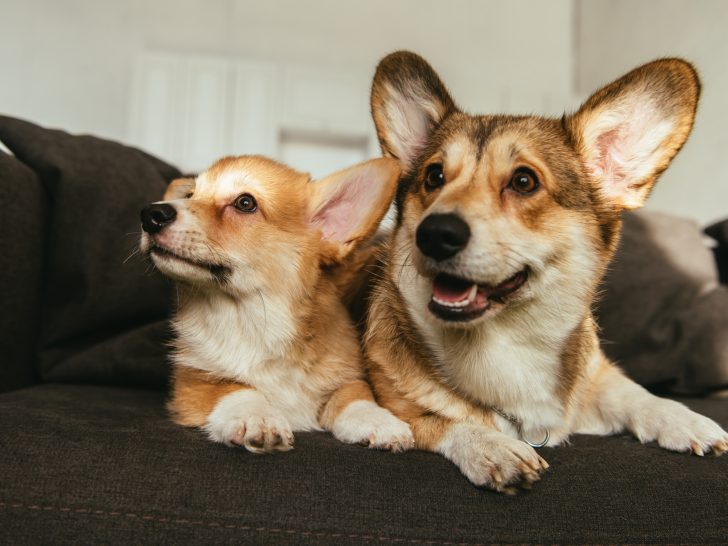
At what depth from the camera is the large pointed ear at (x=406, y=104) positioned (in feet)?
4.78

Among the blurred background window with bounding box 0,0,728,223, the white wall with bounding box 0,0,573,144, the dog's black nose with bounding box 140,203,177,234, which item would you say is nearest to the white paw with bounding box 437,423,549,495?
the dog's black nose with bounding box 140,203,177,234

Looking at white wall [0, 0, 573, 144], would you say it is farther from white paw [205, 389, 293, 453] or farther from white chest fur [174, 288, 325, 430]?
white paw [205, 389, 293, 453]

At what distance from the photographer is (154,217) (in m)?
1.24

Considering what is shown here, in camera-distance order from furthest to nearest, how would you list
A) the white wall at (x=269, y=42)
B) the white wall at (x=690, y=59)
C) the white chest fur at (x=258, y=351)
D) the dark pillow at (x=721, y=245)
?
the white wall at (x=269, y=42), the white wall at (x=690, y=59), the dark pillow at (x=721, y=245), the white chest fur at (x=258, y=351)

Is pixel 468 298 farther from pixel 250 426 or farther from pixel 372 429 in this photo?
pixel 250 426

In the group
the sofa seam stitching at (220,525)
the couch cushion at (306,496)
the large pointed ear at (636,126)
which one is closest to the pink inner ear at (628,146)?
the large pointed ear at (636,126)

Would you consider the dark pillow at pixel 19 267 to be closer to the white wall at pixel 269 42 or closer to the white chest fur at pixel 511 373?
the white chest fur at pixel 511 373

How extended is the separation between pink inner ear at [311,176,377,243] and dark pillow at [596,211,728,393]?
3.30ft

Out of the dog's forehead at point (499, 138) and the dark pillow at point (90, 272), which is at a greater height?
the dog's forehead at point (499, 138)

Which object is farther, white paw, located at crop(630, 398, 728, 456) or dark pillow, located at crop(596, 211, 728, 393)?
dark pillow, located at crop(596, 211, 728, 393)

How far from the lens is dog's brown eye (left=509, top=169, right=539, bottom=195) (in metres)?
1.22

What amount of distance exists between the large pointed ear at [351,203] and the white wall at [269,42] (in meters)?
3.59

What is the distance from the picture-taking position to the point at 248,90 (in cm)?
456

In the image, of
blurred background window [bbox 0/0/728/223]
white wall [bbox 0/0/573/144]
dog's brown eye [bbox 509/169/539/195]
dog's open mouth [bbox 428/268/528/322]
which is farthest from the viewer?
white wall [bbox 0/0/573/144]
